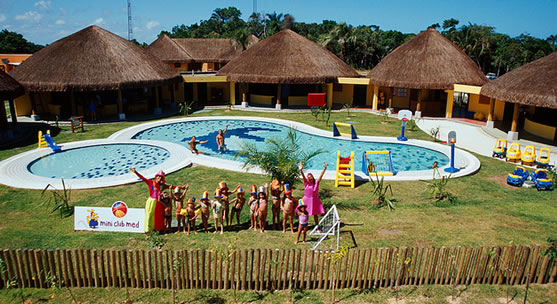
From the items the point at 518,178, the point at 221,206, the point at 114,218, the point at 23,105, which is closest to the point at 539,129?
the point at 518,178

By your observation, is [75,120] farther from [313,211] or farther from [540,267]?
[540,267]

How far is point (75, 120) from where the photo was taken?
21.2m

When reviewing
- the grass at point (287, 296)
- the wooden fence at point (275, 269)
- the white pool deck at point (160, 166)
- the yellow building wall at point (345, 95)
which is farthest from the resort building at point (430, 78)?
the grass at point (287, 296)

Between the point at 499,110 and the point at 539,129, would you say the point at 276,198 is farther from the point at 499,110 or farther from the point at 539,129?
the point at 499,110

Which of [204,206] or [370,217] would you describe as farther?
[370,217]

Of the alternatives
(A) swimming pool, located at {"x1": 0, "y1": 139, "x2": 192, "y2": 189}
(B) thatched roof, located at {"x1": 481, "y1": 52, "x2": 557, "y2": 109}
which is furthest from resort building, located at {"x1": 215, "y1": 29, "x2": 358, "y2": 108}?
(A) swimming pool, located at {"x1": 0, "y1": 139, "x2": 192, "y2": 189}

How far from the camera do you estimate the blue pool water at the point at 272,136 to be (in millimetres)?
17094

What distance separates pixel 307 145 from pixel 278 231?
1049 centimetres

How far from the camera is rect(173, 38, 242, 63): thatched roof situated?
4331 cm

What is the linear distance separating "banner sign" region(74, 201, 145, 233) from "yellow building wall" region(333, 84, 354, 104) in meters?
24.3

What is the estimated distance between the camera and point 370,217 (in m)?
10.5

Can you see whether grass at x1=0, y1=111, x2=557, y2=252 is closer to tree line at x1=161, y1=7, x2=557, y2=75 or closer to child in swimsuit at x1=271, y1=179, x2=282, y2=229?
child in swimsuit at x1=271, y1=179, x2=282, y2=229

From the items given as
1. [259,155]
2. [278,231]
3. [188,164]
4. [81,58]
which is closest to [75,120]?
[81,58]

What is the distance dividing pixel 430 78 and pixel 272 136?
11563 millimetres
